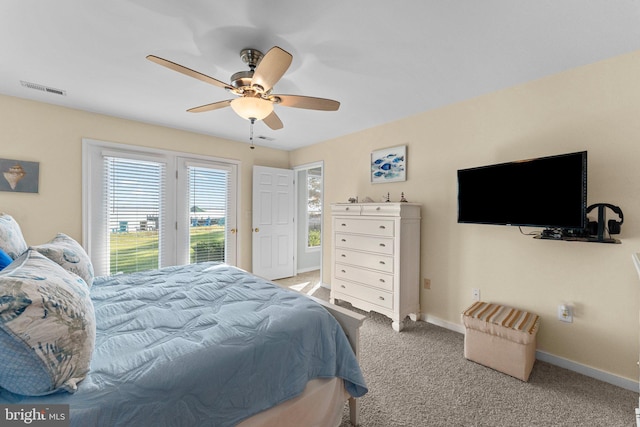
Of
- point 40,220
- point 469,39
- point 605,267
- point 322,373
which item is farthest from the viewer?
point 40,220

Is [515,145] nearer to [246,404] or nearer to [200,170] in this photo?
[246,404]

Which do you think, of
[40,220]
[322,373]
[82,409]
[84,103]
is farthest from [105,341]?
[84,103]

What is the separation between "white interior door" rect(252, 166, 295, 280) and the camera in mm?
4504

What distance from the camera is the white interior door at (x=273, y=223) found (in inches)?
177

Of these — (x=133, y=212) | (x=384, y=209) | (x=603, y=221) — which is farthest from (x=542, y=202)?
(x=133, y=212)

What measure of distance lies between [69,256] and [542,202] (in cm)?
342

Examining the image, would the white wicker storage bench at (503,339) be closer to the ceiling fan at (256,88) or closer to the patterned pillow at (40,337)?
the ceiling fan at (256,88)

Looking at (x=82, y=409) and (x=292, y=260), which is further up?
(x=82, y=409)

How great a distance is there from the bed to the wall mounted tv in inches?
66.8

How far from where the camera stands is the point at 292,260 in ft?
16.4

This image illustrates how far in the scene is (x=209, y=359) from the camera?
107 centimetres

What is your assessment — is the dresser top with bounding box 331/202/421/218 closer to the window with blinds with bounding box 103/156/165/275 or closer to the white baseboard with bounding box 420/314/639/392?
the white baseboard with bounding box 420/314/639/392

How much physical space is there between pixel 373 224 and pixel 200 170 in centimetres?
275

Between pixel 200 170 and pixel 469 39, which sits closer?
pixel 469 39
